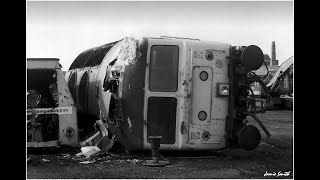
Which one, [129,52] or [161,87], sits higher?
[129,52]

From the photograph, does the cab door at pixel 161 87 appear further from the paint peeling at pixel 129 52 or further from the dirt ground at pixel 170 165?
the dirt ground at pixel 170 165

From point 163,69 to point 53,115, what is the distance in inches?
88.9

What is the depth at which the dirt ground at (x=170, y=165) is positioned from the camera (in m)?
6.16

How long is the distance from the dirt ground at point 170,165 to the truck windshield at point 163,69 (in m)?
1.21

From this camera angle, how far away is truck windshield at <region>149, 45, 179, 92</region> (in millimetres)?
7000

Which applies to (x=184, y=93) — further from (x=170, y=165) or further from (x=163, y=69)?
(x=170, y=165)

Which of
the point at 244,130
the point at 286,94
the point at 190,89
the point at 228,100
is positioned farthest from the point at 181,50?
the point at 286,94

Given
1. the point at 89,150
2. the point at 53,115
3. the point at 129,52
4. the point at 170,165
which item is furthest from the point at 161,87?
the point at 53,115

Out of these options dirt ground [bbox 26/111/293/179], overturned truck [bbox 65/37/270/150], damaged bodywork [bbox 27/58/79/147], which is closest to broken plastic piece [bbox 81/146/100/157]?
dirt ground [bbox 26/111/293/179]

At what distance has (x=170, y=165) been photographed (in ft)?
22.1

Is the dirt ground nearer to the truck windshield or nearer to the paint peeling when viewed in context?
the truck windshield

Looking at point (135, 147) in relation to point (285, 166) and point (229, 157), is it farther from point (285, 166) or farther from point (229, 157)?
point (285, 166)

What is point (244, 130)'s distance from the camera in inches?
274

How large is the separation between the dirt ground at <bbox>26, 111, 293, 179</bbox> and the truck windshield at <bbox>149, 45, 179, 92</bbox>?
1209mm
